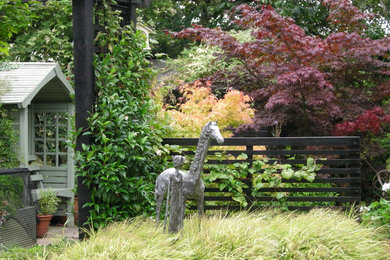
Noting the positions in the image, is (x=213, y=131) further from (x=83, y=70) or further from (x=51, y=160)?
(x=51, y=160)

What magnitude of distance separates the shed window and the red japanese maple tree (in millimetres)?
3223

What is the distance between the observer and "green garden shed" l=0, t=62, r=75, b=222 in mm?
7477

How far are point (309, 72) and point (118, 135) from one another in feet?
12.6

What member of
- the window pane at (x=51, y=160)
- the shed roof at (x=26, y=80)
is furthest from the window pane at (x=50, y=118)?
the shed roof at (x=26, y=80)

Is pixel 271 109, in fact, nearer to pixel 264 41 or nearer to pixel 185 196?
pixel 264 41

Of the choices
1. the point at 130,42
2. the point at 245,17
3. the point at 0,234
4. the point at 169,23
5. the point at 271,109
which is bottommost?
the point at 0,234

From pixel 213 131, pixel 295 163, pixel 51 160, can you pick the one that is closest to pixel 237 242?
pixel 213 131

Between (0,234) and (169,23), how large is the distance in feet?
48.0

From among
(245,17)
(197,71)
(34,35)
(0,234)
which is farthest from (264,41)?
(34,35)

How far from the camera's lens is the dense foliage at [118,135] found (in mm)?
5125

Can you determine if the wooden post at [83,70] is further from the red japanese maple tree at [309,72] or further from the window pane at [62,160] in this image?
the red japanese maple tree at [309,72]

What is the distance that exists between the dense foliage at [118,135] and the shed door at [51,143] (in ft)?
9.43

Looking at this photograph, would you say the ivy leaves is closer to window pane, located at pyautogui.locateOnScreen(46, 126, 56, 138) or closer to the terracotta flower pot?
the terracotta flower pot

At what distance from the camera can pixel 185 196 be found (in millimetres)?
4605
